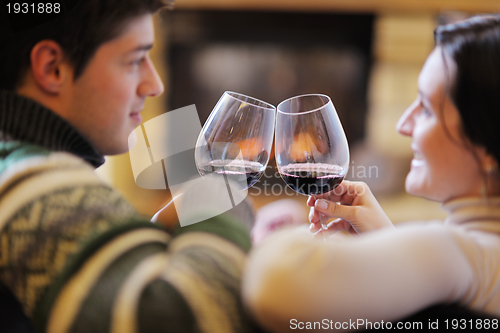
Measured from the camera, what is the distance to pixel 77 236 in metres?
0.47

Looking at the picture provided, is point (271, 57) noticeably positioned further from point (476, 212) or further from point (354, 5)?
point (476, 212)

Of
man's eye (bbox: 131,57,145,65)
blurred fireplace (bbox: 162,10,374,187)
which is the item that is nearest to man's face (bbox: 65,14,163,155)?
man's eye (bbox: 131,57,145,65)

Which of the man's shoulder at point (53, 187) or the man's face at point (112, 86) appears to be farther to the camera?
the man's face at point (112, 86)

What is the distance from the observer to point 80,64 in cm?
72

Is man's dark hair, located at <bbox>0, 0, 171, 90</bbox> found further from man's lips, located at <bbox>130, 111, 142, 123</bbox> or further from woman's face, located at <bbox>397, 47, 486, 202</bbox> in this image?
woman's face, located at <bbox>397, 47, 486, 202</bbox>

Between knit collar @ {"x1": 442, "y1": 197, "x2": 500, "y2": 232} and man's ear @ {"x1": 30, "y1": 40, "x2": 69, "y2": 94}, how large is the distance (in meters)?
0.70

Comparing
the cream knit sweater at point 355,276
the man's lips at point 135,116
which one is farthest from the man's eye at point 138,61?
the cream knit sweater at point 355,276

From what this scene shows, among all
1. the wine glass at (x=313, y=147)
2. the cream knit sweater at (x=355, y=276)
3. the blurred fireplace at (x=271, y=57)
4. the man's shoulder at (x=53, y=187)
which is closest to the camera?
the cream knit sweater at (x=355, y=276)

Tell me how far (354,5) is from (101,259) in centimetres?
368

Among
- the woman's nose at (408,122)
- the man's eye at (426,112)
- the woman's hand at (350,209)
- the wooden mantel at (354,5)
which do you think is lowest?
the woman's hand at (350,209)

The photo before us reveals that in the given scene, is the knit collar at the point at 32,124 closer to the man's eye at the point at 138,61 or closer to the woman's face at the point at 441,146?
the man's eye at the point at 138,61

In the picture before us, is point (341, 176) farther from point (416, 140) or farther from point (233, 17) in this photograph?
point (233, 17)

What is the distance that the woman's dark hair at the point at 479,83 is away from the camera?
55 centimetres

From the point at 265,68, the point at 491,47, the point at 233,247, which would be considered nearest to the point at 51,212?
the point at 233,247
